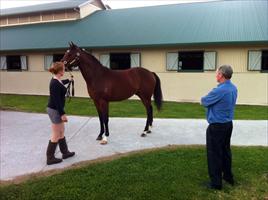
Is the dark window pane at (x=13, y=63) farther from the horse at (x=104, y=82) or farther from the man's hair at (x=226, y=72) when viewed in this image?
the man's hair at (x=226, y=72)

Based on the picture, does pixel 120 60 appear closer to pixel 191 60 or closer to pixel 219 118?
pixel 191 60

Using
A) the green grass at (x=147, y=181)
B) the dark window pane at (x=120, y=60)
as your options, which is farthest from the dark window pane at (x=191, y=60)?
the green grass at (x=147, y=181)

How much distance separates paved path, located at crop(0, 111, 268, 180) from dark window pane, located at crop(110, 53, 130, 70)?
6.76 m

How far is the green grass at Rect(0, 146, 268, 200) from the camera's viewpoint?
13.1ft

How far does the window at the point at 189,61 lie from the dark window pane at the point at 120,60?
229 cm

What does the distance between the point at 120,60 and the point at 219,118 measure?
12.5 m

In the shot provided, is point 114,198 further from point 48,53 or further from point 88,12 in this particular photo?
point 88,12

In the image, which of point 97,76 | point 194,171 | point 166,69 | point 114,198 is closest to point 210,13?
point 166,69

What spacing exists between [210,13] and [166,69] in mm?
4707

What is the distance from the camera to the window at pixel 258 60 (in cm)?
1355

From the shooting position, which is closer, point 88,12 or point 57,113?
point 57,113

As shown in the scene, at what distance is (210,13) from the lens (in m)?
17.1

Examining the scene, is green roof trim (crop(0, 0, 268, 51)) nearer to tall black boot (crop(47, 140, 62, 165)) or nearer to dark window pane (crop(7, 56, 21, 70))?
dark window pane (crop(7, 56, 21, 70))

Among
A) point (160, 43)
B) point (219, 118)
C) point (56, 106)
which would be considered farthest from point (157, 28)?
point (219, 118)
